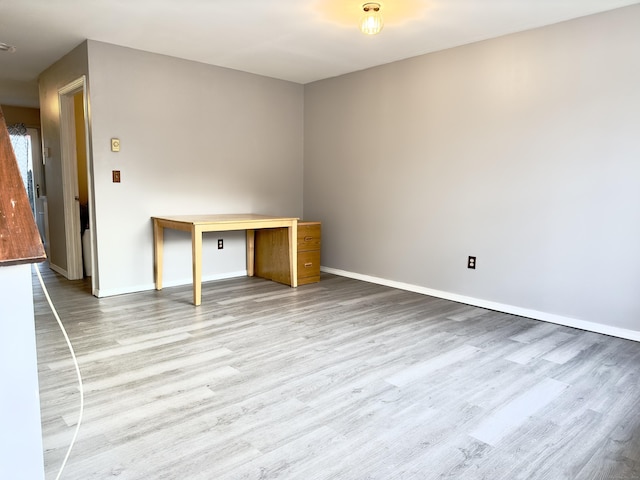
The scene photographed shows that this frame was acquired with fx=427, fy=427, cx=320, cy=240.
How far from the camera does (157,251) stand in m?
3.93

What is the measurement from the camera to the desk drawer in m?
4.30

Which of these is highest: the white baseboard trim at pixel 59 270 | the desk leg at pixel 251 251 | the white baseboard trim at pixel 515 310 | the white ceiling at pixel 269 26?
the white ceiling at pixel 269 26

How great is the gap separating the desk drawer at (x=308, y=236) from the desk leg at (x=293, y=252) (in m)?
0.12

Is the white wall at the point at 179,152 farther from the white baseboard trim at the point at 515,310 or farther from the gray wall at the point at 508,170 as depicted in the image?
the white baseboard trim at the point at 515,310

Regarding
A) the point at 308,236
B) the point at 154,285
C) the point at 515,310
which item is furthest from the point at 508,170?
the point at 154,285

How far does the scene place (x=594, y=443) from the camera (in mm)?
1674

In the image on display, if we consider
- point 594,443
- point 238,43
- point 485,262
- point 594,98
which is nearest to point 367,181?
point 485,262

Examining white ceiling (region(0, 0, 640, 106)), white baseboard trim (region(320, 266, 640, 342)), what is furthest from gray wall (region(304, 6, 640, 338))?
white ceiling (region(0, 0, 640, 106))

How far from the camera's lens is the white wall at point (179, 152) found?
12.1 ft

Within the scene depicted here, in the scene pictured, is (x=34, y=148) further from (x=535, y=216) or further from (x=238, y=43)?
(x=535, y=216)

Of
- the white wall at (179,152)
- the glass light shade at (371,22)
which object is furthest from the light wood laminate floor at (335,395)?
the glass light shade at (371,22)

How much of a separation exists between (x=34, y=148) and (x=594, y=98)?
7718mm

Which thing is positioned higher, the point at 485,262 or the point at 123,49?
the point at 123,49

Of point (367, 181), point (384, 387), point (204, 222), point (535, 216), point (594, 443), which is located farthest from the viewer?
point (367, 181)
